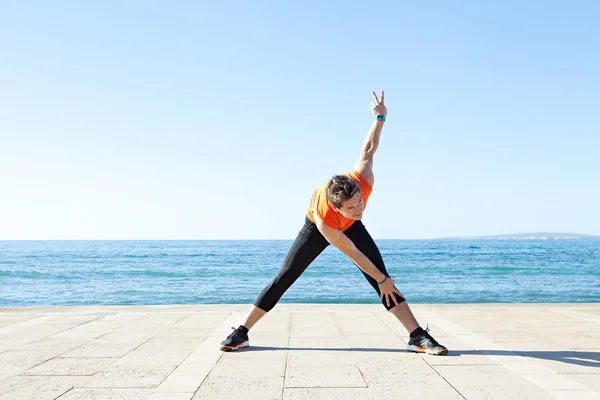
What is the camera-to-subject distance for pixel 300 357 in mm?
4074

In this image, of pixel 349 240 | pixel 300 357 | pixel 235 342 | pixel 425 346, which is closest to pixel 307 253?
pixel 349 240

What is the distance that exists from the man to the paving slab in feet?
0.70

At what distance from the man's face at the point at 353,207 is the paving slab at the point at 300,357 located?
1.07 metres

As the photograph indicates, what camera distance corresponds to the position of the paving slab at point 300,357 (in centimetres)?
315

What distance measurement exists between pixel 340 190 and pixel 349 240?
52cm

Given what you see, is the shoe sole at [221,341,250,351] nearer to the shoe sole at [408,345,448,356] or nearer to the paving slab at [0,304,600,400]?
the paving slab at [0,304,600,400]

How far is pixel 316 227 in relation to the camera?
4.31 metres

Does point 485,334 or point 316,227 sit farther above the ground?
point 316,227

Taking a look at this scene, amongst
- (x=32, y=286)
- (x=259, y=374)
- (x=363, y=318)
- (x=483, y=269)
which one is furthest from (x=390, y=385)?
(x=483, y=269)

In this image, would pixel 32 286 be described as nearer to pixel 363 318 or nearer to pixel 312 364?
pixel 363 318

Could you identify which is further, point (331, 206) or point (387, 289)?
point (387, 289)

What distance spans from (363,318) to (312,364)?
93.8 inches

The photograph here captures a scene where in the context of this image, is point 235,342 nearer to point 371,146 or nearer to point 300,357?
point 300,357

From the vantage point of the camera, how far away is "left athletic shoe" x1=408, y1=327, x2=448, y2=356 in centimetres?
413
